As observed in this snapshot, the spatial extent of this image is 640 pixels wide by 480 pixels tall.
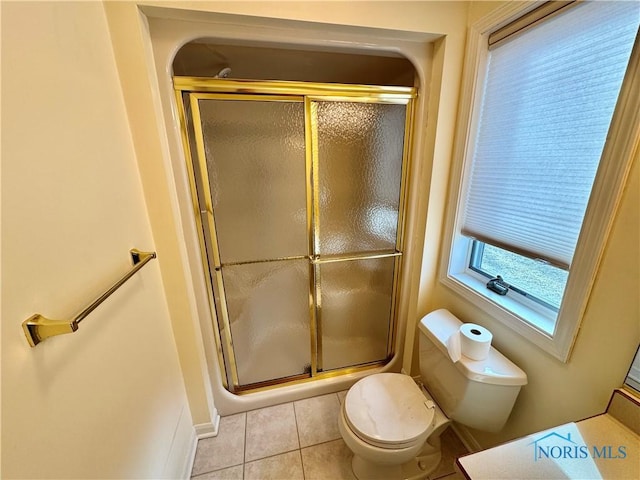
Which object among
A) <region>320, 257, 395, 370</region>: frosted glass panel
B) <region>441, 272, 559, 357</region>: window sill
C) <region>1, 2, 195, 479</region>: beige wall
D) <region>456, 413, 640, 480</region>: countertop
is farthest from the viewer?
<region>320, 257, 395, 370</region>: frosted glass panel

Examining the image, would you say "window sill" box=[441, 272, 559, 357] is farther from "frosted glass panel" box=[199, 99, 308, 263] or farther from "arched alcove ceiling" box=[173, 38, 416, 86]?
"arched alcove ceiling" box=[173, 38, 416, 86]

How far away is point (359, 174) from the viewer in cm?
142

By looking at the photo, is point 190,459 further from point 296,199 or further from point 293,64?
point 293,64

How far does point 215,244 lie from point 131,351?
0.57 m

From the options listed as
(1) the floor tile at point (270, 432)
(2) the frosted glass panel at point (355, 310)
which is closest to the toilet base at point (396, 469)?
(1) the floor tile at point (270, 432)

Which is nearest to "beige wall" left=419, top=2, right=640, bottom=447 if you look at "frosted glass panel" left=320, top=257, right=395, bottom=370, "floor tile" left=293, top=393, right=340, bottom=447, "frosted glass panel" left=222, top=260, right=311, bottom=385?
"frosted glass panel" left=320, top=257, right=395, bottom=370

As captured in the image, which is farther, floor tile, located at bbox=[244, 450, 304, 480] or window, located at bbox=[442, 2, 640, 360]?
floor tile, located at bbox=[244, 450, 304, 480]

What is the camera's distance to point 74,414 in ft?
2.06

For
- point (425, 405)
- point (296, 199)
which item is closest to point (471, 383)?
point (425, 405)

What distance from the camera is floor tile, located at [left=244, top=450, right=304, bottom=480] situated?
1.30m

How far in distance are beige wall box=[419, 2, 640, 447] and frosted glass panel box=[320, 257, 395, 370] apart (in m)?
0.68

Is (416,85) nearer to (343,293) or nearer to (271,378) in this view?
(343,293)
